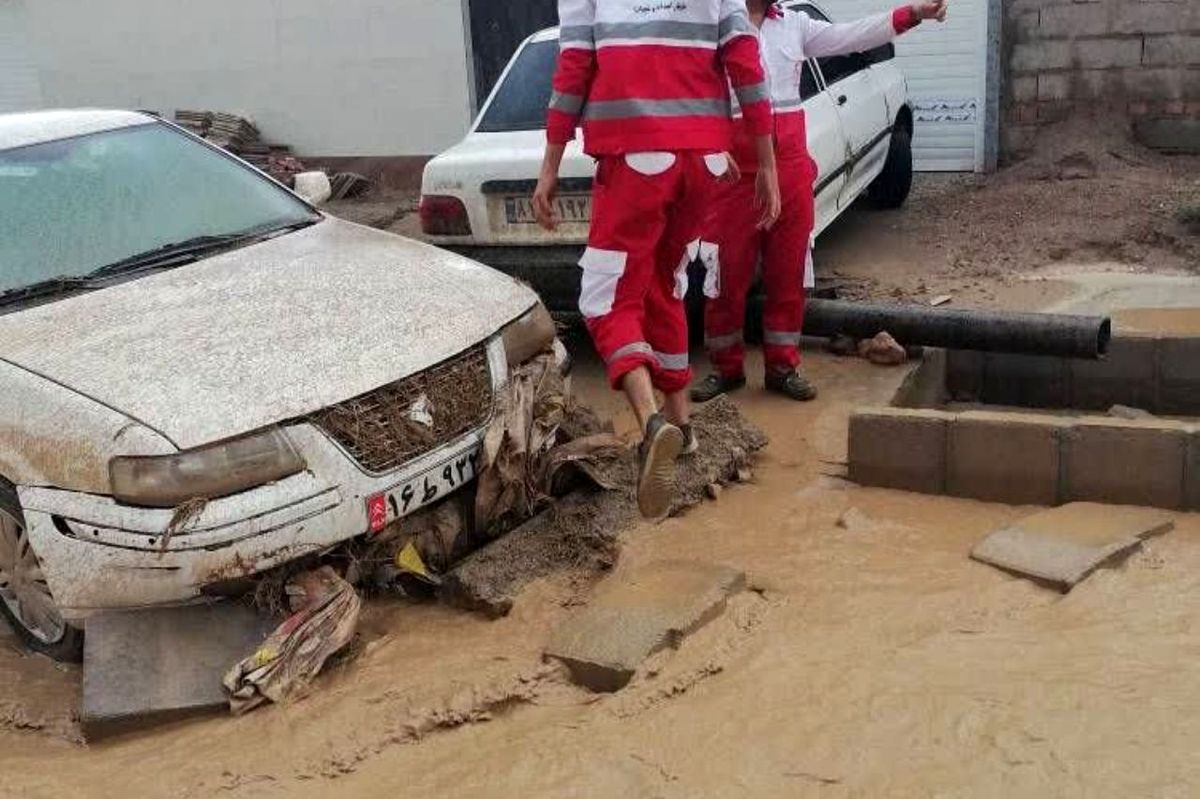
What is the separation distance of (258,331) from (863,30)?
3.19 m

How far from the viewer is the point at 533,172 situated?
6137 mm

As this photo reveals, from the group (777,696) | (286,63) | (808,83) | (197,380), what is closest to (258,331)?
(197,380)

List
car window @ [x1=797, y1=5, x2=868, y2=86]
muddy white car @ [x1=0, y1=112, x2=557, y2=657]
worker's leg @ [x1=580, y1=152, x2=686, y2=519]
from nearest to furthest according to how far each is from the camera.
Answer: muddy white car @ [x1=0, y1=112, x2=557, y2=657], worker's leg @ [x1=580, y1=152, x2=686, y2=519], car window @ [x1=797, y1=5, x2=868, y2=86]

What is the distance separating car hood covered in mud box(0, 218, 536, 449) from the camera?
3748 millimetres

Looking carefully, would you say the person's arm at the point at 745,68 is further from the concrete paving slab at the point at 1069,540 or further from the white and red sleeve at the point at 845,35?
the concrete paving slab at the point at 1069,540

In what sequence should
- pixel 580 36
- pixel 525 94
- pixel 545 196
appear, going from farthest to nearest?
pixel 525 94
pixel 545 196
pixel 580 36

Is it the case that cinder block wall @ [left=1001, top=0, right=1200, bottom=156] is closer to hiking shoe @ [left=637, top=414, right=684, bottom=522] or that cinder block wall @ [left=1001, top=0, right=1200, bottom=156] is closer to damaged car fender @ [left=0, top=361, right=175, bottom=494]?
hiking shoe @ [left=637, top=414, right=684, bottom=522]

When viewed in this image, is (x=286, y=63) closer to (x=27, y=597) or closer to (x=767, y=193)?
(x=767, y=193)

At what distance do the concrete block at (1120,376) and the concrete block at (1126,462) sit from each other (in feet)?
4.17

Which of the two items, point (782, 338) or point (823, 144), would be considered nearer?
point (782, 338)

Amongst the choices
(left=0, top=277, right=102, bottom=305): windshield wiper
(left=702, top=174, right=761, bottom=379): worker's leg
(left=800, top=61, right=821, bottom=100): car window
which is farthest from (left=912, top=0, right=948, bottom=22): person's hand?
(left=0, top=277, right=102, bottom=305): windshield wiper

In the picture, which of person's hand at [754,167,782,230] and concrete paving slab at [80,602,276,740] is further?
person's hand at [754,167,782,230]

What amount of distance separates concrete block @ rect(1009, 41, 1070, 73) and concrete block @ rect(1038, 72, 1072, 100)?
56 mm

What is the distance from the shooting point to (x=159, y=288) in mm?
4414
